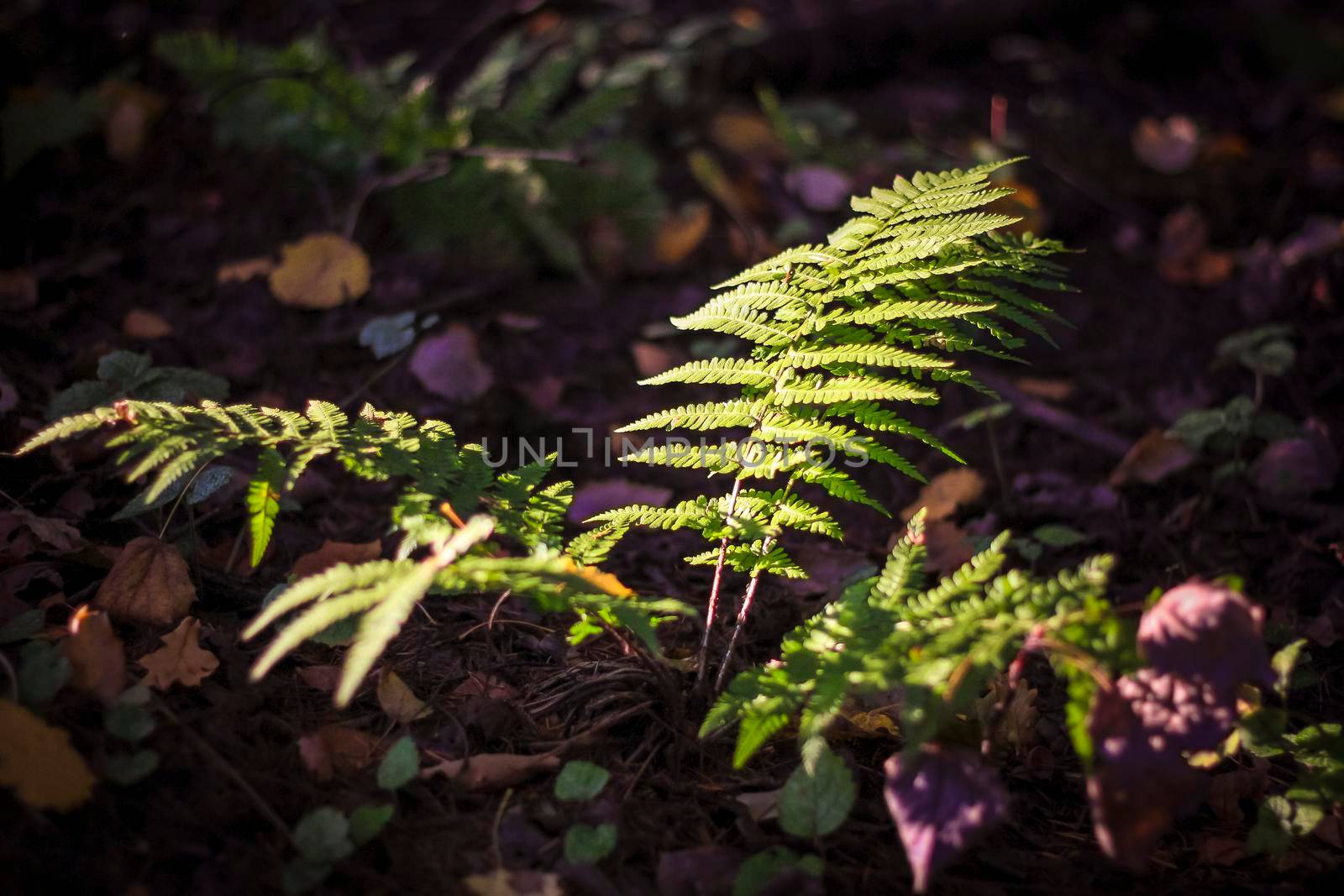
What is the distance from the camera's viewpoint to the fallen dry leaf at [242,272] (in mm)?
2883

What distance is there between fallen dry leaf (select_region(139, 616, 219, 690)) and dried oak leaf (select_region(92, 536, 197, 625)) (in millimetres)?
97

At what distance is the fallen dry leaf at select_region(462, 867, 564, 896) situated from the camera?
51.6 inches

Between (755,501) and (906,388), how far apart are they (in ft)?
1.25

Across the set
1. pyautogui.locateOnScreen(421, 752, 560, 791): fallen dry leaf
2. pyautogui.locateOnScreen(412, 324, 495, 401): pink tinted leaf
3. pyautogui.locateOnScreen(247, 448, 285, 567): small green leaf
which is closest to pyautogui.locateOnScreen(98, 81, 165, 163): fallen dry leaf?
pyautogui.locateOnScreen(412, 324, 495, 401): pink tinted leaf

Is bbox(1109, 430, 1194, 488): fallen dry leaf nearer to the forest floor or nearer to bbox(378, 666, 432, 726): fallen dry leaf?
the forest floor

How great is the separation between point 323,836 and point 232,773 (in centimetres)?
20

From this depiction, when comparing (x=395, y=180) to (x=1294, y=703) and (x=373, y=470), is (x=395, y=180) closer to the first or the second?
(x=373, y=470)

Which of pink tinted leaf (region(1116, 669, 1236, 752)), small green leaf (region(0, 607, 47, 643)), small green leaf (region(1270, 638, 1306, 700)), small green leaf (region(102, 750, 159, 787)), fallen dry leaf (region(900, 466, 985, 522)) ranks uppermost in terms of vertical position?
pink tinted leaf (region(1116, 669, 1236, 752))

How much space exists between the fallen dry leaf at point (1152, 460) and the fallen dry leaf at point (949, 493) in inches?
15.0

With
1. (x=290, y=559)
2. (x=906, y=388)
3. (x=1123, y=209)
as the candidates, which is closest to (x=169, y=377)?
(x=290, y=559)

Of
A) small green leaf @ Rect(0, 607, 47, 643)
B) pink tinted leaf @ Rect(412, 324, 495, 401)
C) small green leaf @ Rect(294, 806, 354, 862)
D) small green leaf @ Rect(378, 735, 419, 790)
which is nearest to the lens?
small green leaf @ Rect(294, 806, 354, 862)

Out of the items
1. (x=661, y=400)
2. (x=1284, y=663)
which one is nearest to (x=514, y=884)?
(x=1284, y=663)

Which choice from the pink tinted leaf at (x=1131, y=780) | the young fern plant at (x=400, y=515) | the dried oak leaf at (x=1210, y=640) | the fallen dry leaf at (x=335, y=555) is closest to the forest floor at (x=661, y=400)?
the fallen dry leaf at (x=335, y=555)

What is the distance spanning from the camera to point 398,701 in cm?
163
